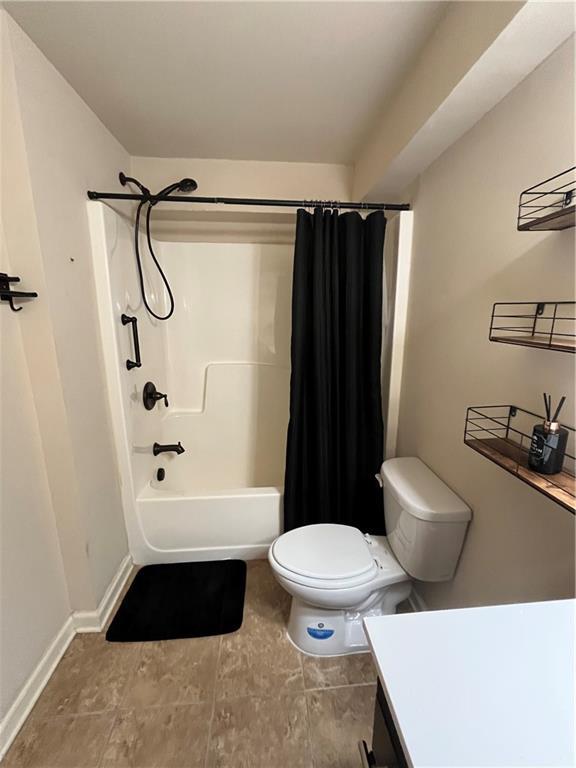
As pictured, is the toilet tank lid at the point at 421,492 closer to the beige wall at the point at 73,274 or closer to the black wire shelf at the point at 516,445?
the black wire shelf at the point at 516,445

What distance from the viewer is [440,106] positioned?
1067 mm

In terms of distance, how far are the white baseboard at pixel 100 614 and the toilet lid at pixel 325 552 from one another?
854mm

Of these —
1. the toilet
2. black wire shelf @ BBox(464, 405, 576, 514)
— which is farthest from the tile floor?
black wire shelf @ BBox(464, 405, 576, 514)

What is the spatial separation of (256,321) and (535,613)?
6.86 feet

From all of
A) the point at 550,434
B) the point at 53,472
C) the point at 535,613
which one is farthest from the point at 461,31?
the point at 53,472

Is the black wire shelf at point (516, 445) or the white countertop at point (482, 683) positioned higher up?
the black wire shelf at point (516, 445)

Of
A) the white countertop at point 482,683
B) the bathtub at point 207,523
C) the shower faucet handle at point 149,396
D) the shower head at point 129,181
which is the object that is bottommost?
the bathtub at point 207,523

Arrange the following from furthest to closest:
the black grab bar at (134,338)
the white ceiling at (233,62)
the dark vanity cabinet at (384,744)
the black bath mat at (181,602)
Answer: the black grab bar at (134,338) < the black bath mat at (181,602) < the white ceiling at (233,62) < the dark vanity cabinet at (384,744)

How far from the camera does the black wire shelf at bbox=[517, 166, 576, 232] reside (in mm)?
764

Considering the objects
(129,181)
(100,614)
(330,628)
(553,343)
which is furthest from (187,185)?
(330,628)

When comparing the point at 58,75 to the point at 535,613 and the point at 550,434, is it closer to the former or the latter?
the point at 550,434

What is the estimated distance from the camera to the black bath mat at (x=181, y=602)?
1.54 meters

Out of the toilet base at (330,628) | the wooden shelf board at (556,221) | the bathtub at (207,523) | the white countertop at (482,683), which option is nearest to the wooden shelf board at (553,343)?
the wooden shelf board at (556,221)

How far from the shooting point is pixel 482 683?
53 centimetres
